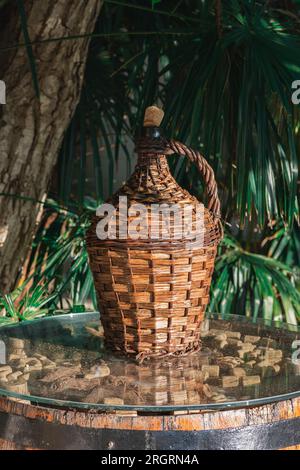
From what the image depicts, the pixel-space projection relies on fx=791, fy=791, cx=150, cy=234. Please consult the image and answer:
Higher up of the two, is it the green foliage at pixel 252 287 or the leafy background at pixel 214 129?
the leafy background at pixel 214 129

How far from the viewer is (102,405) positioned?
1.01 metres

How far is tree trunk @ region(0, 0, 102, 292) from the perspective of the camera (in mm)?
1813

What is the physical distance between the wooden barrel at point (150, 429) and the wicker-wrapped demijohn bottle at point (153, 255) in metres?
0.22

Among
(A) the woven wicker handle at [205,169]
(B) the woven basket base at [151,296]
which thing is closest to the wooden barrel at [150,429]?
(B) the woven basket base at [151,296]

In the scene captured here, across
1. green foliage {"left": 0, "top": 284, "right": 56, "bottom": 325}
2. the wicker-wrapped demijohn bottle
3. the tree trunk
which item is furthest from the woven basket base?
the tree trunk

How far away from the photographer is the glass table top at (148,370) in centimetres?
105

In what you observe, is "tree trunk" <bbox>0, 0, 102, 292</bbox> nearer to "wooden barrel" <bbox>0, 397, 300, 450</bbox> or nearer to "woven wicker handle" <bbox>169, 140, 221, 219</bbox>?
"woven wicker handle" <bbox>169, 140, 221, 219</bbox>

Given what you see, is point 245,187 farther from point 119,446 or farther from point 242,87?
point 119,446

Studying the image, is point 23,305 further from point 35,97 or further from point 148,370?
point 148,370

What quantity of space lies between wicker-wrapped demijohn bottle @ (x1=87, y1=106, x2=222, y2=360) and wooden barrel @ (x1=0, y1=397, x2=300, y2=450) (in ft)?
0.72

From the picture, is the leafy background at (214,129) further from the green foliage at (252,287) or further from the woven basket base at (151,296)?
the woven basket base at (151,296)

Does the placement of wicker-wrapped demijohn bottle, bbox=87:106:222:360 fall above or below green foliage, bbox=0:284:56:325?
above

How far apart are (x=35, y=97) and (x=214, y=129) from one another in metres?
0.42
